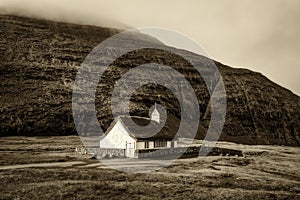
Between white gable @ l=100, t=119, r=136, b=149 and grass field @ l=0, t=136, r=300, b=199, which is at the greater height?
white gable @ l=100, t=119, r=136, b=149

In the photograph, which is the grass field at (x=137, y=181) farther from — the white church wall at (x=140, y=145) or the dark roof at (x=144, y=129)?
the dark roof at (x=144, y=129)

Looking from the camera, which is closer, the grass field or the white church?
the grass field

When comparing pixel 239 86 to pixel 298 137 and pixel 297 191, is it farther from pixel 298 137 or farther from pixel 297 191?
pixel 297 191

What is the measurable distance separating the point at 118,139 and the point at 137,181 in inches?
690

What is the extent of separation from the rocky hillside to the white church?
25697mm

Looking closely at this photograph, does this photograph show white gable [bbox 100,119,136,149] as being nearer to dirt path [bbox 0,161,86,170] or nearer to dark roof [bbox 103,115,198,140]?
dark roof [bbox 103,115,198,140]

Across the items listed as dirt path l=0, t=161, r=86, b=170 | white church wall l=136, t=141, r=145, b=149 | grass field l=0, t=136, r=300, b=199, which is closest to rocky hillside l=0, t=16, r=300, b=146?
white church wall l=136, t=141, r=145, b=149

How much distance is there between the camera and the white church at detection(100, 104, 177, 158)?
4316cm

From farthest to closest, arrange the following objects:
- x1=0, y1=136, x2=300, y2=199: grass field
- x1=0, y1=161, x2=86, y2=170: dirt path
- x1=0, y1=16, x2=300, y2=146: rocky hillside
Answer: x1=0, y1=16, x2=300, y2=146: rocky hillside, x1=0, y1=161, x2=86, y2=170: dirt path, x1=0, y1=136, x2=300, y2=199: grass field

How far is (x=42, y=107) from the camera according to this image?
77.1 m

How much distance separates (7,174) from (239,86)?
8718 cm

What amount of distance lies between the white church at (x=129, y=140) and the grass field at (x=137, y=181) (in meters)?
5.07

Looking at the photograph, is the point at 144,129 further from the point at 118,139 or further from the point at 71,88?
the point at 71,88

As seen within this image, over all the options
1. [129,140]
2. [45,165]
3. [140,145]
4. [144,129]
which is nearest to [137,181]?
[45,165]
